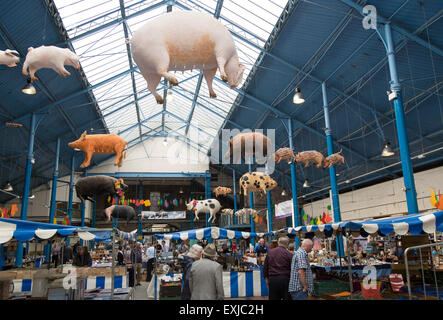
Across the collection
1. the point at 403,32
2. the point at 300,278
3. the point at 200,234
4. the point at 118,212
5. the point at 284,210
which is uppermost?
the point at 403,32

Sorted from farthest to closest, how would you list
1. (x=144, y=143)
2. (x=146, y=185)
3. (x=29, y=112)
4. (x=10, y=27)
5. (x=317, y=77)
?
1. (x=146, y=185)
2. (x=144, y=143)
3. (x=29, y=112)
4. (x=317, y=77)
5. (x=10, y=27)

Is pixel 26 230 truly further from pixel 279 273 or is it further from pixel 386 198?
pixel 386 198

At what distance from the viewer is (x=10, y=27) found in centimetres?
1066

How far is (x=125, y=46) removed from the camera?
1584cm

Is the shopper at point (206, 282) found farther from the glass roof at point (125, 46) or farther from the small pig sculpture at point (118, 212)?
the small pig sculpture at point (118, 212)

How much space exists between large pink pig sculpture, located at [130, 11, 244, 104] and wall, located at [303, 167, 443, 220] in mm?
15444

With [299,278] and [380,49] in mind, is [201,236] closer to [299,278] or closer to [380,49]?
[299,278]

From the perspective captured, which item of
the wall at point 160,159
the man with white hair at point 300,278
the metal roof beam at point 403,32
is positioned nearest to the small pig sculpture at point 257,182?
the metal roof beam at point 403,32

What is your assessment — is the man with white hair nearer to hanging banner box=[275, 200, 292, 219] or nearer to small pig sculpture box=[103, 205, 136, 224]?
small pig sculpture box=[103, 205, 136, 224]

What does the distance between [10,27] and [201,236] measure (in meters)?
8.70

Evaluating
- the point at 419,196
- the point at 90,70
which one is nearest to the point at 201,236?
the point at 90,70

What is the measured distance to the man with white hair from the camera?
176 inches

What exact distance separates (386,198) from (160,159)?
727 inches

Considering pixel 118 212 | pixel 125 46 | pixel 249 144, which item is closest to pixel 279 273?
pixel 249 144
